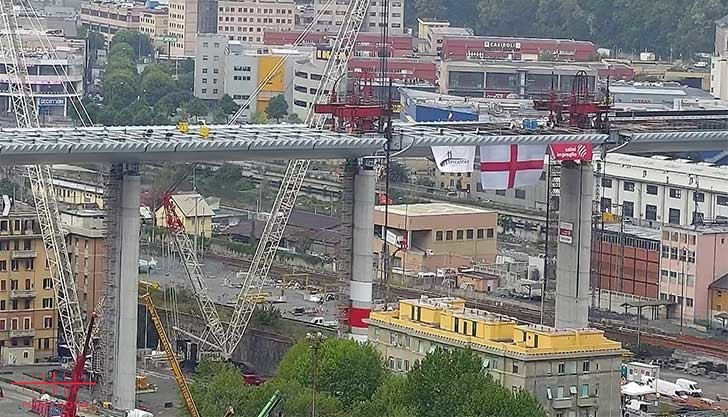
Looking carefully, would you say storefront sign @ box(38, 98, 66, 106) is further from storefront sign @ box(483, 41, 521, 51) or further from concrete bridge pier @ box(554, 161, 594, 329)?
concrete bridge pier @ box(554, 161, 594, 329)

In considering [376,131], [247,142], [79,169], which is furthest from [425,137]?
[79,169]

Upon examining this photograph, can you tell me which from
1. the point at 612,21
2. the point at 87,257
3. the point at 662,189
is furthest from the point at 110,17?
the point at 87,257

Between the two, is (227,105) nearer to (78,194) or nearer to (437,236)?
(78,194)

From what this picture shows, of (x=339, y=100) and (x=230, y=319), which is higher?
(x=339, y=100)

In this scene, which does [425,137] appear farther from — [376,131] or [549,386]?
[549,386]

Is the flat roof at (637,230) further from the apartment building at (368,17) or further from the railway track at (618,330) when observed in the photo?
the apartment building at (368,17)

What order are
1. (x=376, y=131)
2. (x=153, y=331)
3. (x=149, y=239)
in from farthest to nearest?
1. (x=149, y=239)
2. (x=153, y=331)
3. (x=376, y=131)

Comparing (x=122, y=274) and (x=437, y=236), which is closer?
(x=122, y=274)
